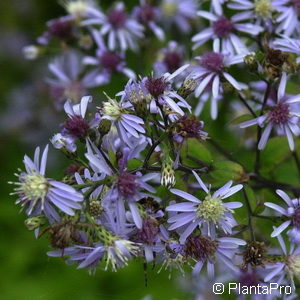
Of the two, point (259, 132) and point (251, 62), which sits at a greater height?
point (251, 62)

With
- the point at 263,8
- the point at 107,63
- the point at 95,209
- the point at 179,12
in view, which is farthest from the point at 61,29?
the point at 95,209

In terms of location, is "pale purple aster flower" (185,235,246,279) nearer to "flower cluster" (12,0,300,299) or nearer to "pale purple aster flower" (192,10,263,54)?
"flower cluster" (12,0,300,299)

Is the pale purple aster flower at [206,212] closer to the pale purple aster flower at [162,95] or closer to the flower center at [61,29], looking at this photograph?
the pale purple aster flower at [162,95]

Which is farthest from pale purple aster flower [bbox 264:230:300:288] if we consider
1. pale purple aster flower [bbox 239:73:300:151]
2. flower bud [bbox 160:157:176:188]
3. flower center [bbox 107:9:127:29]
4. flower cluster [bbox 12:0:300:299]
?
flower center [bbox 107:9:127:29]

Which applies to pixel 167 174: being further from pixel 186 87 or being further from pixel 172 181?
pixel 186 87

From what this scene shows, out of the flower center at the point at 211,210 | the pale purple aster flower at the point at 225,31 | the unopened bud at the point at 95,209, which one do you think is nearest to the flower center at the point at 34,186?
the unopened bud at the point at 95,209

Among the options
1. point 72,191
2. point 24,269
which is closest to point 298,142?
point 72,191
